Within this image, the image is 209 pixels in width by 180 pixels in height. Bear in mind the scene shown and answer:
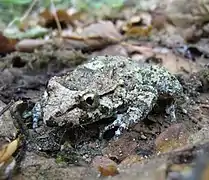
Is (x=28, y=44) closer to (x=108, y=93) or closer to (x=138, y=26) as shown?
(x=138, y=26)

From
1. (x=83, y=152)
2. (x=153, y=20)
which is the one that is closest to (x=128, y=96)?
(x=83, y=152)

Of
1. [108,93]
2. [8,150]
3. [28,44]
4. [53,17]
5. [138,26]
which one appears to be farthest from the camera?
[53,17]

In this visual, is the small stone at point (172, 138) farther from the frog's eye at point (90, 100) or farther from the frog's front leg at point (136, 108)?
the frog's eye at point (90, 100)

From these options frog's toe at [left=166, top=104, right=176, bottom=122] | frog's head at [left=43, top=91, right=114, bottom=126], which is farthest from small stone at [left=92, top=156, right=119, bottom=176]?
frog's toe at [left=166, top=104, right=176, bottom=122]

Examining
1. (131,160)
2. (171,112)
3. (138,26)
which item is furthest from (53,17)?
(131,160)

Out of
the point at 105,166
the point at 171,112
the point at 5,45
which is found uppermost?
the point at 105,166

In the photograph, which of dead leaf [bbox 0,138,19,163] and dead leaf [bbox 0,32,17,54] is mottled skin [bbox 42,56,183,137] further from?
dead leaf [bbox 0,32,17,54]
